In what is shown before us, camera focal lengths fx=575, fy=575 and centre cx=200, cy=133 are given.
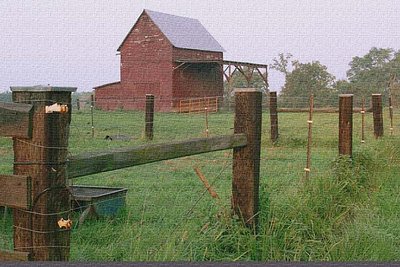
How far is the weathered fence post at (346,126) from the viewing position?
21.0 feet

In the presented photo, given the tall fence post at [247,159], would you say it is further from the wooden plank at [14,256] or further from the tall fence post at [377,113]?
the tall fence post at [377,113]

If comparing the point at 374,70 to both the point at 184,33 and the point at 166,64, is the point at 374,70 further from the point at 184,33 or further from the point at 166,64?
the point at 184,33

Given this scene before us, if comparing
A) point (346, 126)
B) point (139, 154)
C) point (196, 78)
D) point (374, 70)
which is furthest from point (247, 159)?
point (196, 78)

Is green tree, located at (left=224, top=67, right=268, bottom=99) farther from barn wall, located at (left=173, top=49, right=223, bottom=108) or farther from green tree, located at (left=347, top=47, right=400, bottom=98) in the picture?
green tree, located at (left=347, top=47, right=400, bottom=98)

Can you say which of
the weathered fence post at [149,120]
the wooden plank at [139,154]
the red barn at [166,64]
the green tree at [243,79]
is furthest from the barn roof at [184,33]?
the wooden plank at [139,154]

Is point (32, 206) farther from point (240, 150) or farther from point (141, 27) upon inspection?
point (141, 27)

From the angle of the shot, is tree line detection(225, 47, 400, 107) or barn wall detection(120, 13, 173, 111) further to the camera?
barn wall detection(120, 13, 173, 111)

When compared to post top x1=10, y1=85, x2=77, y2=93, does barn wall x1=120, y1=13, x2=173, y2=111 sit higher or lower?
higher

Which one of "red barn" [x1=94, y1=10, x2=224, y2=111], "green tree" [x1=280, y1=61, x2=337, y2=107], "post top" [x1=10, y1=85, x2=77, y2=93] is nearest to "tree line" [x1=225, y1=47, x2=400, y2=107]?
"green tree" [x1=280, y1=61, x2=337, y2=107]

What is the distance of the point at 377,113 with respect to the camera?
1134cm

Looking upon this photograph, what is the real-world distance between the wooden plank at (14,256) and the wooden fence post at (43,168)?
0.09 feet

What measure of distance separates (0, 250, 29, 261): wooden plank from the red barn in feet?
81.2

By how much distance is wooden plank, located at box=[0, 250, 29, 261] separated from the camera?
7.62 ft

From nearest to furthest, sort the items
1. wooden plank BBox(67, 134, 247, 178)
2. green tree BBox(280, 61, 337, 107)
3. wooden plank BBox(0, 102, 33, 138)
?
wooden plank BBox(0, 102, 33, 138), wooden plank BBox(67, 134, 247, 178), green tree BBox(280, 61, 337, 107)
